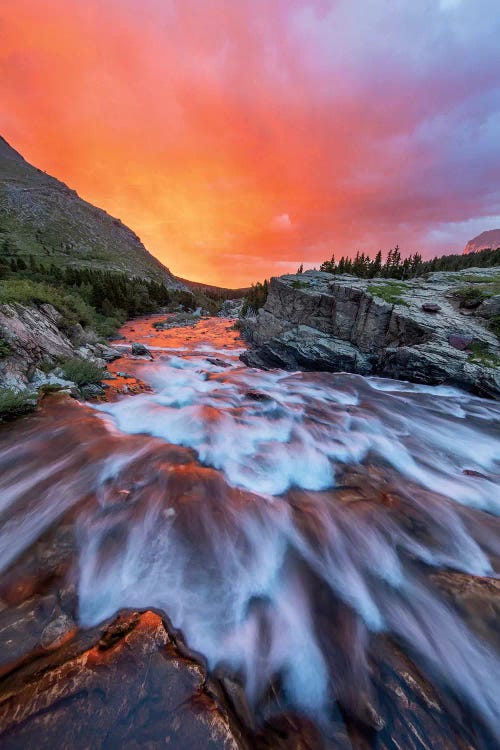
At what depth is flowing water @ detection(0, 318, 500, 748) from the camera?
2707 millimetres

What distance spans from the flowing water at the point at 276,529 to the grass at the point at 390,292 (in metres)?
8.08

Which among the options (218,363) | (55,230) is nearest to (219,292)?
(55,230)

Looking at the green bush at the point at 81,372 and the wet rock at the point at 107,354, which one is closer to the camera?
the green bush at the point at 81,372

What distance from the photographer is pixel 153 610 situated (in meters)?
2.82

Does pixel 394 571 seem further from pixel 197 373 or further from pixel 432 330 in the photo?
pixel 432 330

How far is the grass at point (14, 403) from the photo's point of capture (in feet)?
20.1

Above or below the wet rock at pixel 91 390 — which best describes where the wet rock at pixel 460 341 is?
above

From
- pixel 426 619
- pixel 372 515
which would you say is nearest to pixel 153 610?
pixel 426 619

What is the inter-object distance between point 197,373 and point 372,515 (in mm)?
9571

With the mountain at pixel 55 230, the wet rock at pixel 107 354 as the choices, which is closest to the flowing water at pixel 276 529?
the wet rock at pixel 107 354

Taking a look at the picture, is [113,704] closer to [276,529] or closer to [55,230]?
[276,529]

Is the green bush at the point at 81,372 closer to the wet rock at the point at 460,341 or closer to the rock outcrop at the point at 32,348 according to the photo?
the rock outcrop at the point at 32,348

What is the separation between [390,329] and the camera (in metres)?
13.4

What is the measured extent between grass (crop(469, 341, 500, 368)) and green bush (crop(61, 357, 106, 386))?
1380cm
